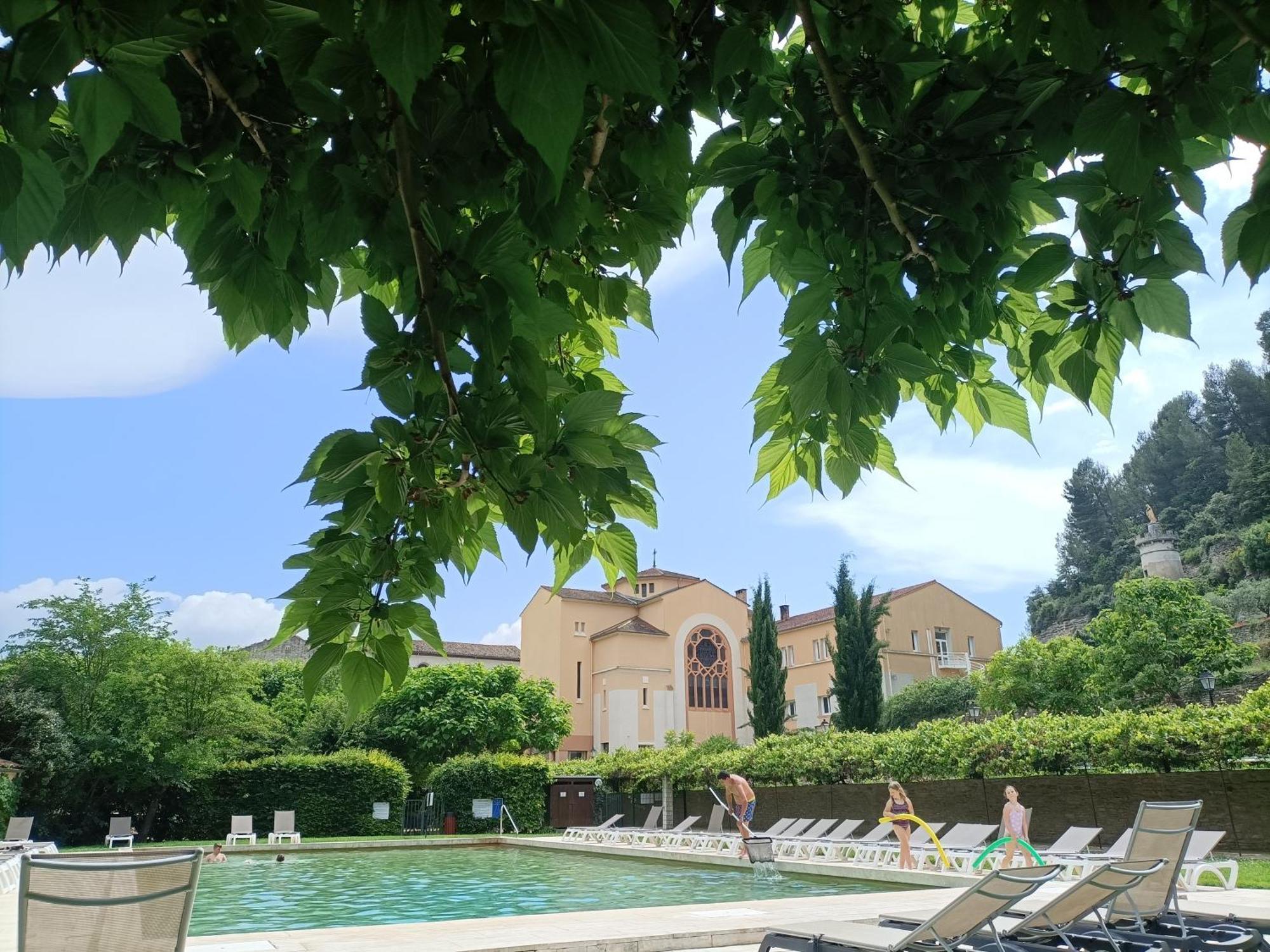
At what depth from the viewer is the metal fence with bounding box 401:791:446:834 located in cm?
3188

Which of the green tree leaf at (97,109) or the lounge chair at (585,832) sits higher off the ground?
the green tree leaf at (97,109)

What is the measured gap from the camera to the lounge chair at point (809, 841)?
55.8ft

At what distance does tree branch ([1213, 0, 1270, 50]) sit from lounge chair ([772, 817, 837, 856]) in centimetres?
1764

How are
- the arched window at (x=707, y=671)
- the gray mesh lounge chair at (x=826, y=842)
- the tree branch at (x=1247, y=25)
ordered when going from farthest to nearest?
the arched window at (x=707, y=671)
the gray mesh lounge chair at (x=826, y=842)
the tree branch at (x=1247, y=25)

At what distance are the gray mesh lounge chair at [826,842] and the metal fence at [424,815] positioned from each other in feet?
58.1

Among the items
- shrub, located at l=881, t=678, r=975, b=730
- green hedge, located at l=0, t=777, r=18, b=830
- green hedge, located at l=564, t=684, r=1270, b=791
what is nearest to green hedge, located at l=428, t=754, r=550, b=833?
green hedge, located at l=564, t=684, r=1270, b=791

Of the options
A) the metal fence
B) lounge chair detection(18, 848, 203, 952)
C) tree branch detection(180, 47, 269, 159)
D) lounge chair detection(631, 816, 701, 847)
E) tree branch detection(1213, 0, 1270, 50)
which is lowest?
the metal fence

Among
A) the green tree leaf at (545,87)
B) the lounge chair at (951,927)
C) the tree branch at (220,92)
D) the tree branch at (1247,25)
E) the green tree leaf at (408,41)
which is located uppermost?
the tree branch at (220,92)

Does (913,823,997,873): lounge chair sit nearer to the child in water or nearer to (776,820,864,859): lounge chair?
the child in water

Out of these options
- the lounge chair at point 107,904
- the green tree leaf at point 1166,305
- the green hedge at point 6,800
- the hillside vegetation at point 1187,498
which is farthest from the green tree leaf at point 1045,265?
the hillside vegetation at point 1187,498

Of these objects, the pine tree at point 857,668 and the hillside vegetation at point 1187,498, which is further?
the hillside vegetation at point 1187,498

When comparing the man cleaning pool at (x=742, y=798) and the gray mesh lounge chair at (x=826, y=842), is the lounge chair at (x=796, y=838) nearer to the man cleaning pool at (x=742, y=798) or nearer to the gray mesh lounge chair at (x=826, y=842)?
the gray mesh lounge chair at (x=826, y=842)

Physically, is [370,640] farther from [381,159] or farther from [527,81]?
[527,81]

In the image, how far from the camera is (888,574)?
162 ft
